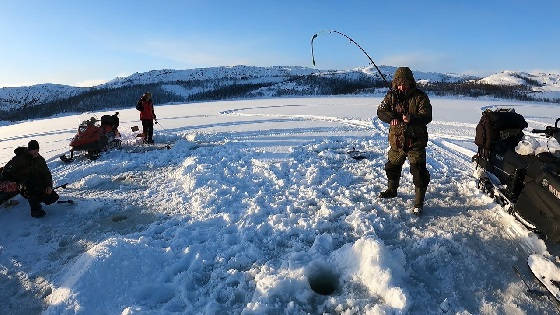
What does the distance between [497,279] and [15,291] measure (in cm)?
516

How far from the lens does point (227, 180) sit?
7809 millimetres

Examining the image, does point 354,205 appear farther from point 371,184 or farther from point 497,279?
point 497,279

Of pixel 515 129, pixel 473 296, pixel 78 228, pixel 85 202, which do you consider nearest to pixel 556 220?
pixel 473 296

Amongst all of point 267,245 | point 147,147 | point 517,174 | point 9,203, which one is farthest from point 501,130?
point 147,147

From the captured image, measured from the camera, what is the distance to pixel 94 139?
10.6 m

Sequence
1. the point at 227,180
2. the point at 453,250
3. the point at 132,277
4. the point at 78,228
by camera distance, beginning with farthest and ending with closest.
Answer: the point at 227,180
the point at 78,228
the point at 453,250
the point at 132,277

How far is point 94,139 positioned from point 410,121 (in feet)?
27.7

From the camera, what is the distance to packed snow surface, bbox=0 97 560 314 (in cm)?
396

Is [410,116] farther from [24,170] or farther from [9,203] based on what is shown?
[9,203]

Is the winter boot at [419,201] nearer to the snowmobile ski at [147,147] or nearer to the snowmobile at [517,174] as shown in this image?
the snowmobile at [517,174]

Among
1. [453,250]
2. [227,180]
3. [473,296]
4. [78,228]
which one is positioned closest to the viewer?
[473,296]

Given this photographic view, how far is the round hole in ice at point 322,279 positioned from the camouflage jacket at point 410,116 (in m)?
2.14

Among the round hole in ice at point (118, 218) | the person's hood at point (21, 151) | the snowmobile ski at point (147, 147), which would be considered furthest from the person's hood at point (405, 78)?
the snowmobile ski at point (147, 147)

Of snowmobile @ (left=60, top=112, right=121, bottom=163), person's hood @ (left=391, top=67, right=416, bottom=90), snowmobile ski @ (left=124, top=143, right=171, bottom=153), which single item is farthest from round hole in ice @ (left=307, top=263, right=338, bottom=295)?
snowmobile @ (left=60, top=112, right=121, bottom=163)
